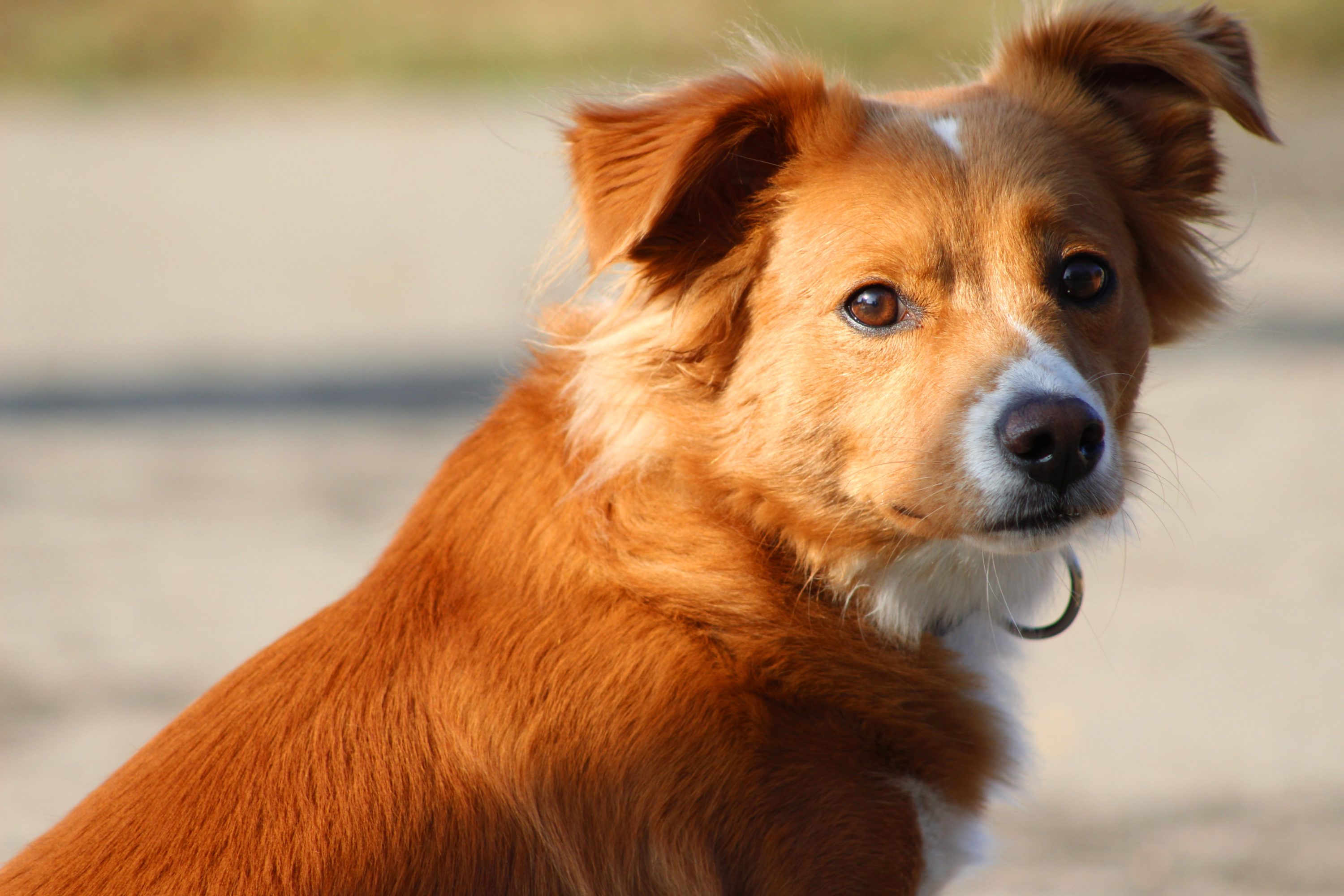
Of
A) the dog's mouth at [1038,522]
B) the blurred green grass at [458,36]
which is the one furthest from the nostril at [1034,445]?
the blurred green grass at [458,36]

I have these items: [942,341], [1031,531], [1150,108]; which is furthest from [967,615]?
[1150,108]

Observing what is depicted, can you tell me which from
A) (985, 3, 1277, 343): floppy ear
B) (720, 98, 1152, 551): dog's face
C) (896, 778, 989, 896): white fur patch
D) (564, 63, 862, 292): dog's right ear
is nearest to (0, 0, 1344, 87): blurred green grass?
(985, 3, 1277, 343): floppy ear

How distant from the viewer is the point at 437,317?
1151 cm

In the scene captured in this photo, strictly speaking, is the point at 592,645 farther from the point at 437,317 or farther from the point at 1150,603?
the point at 437,317

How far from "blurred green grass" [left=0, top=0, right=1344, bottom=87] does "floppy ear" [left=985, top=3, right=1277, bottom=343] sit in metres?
19.0

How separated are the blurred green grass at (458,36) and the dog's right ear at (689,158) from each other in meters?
19.3

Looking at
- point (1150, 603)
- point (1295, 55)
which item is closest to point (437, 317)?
point (1150, 603)

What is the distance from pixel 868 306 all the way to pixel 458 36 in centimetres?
2601

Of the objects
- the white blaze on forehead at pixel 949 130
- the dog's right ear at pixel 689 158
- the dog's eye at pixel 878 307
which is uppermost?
the dog's right ear at pixel 689 158

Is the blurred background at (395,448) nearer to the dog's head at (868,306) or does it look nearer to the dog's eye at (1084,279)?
the dog's head at (868,306)

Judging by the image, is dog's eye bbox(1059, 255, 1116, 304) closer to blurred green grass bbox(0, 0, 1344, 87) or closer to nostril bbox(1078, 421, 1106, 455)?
nostril bbox(1078, 421, 1106, 455)

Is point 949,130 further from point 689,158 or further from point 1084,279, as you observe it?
point 689,158

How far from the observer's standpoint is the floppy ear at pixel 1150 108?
315 centimetres

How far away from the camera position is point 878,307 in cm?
281
